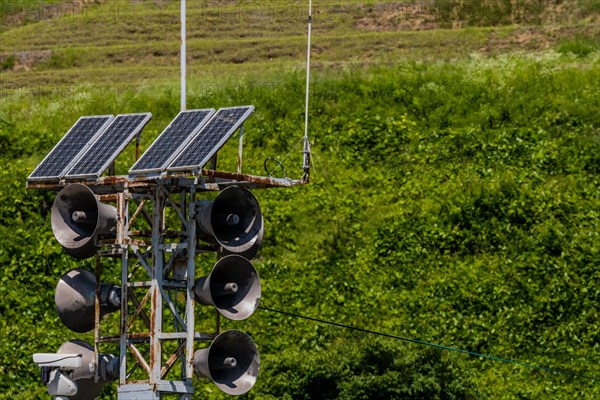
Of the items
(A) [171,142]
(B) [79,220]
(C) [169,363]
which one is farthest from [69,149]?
(C) [169,363]

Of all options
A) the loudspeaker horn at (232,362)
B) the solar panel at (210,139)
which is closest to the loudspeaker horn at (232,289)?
the loudspeaker horn at (232,362)

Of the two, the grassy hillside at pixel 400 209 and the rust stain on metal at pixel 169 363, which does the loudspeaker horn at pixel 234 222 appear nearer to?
the rust stain on metal at pixel 169 363

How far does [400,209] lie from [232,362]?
13188mm

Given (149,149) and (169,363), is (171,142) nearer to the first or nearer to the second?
(149,149)

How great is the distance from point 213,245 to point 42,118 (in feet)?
57.5

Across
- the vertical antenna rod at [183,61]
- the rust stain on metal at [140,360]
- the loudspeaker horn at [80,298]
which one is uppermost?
the vertical antenna rod at [183,61]

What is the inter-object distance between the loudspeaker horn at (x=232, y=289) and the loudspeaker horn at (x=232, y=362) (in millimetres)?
308

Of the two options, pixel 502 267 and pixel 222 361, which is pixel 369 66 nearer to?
pixel 502 267

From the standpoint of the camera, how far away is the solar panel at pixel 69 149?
59.4 ft

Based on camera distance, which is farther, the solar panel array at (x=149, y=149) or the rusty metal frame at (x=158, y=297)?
the solar panel array at (x=149, y=149)

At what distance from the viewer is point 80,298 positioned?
17578 mm

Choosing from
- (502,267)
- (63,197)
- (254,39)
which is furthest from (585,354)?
(254,39)

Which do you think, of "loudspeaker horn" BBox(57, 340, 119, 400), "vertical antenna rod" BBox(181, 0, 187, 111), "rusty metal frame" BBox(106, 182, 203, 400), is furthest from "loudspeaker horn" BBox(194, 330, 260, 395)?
"vertical antenna rod" BBox(181, 0, 187, 111)

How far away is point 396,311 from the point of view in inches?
1064
